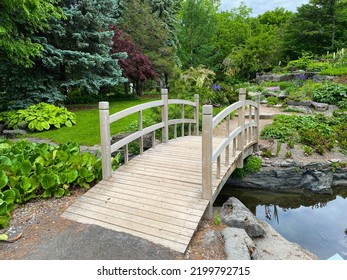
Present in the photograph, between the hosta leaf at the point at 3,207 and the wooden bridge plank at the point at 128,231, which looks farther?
the hosta leaf at the point at 3,207

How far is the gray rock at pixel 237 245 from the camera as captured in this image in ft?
8.45

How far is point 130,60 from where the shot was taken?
12891 mm

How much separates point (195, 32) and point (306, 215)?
2014 centimetres

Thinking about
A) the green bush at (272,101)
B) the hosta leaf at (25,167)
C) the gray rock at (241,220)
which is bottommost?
the gray rock at (241,220)

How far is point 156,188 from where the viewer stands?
12.0 feet

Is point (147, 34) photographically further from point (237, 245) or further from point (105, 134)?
point (237, 245)

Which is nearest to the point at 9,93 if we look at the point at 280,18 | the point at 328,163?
the point at 328,163

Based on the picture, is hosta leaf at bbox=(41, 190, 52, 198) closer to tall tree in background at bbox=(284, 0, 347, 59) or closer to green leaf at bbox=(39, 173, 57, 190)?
green leaf at bbox=(39, 173, 57, 190)

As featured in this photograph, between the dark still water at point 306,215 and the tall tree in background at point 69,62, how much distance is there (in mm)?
6631

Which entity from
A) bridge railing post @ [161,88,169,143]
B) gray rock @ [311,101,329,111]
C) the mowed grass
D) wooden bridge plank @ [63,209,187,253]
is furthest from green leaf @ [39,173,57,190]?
gray rock @ [311,101,329,111]

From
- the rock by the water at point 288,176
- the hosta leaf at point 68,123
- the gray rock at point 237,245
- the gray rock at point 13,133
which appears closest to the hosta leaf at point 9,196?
the gray rock at point 237,245

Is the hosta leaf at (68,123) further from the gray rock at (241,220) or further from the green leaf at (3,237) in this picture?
the gray rock at (241,220)

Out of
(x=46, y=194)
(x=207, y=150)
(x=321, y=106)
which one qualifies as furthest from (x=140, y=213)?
(x=321, y=106)
